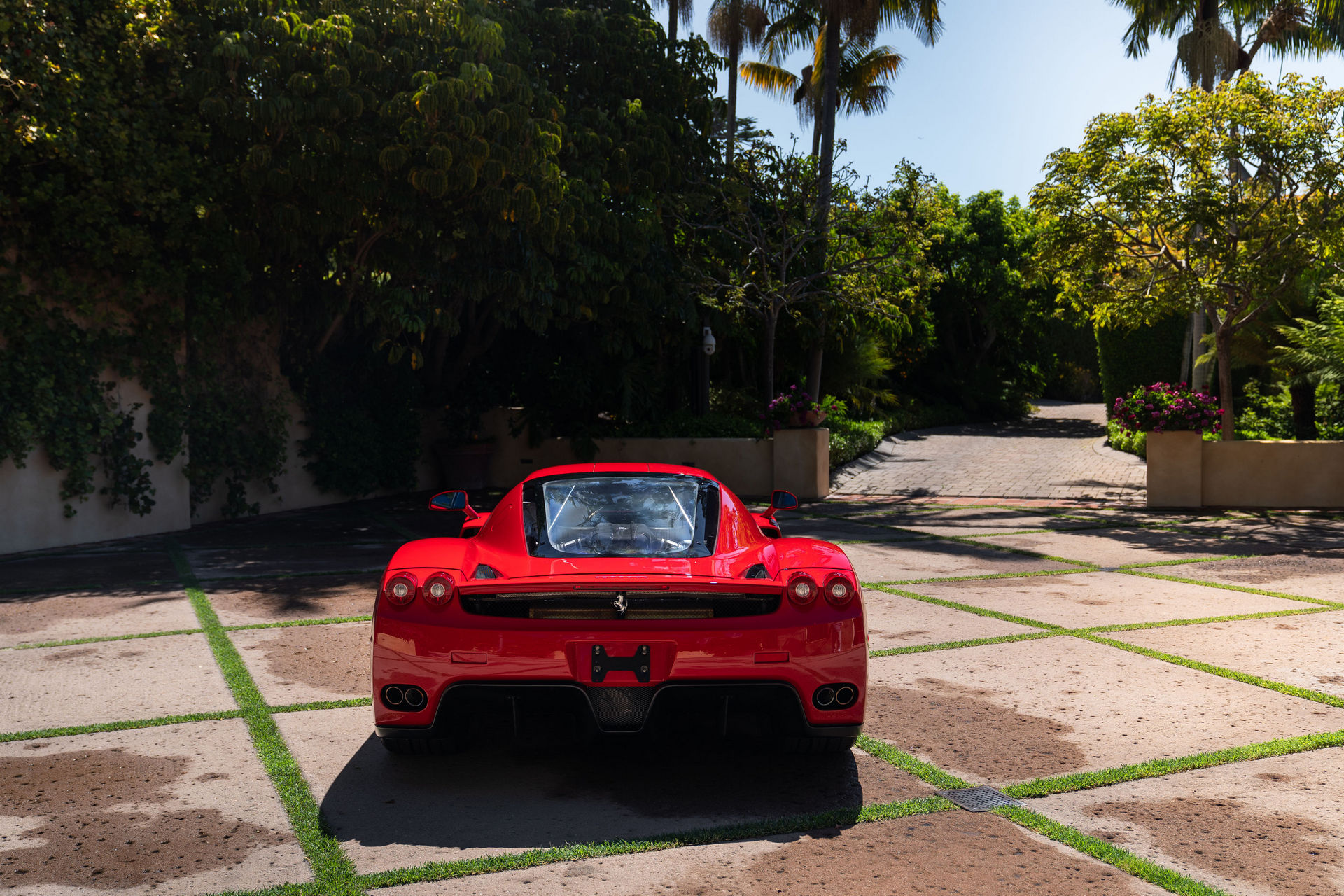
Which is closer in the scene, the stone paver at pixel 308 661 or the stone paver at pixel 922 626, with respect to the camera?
the stone paver at pixel 308 661

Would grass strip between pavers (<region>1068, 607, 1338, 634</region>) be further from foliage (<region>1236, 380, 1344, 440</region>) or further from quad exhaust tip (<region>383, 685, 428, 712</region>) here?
foliage (<region>1236, 380, 1344, 440</region>)

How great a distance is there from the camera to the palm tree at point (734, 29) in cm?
2580

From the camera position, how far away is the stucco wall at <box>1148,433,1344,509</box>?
15.4 m

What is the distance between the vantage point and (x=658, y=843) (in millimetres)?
3672

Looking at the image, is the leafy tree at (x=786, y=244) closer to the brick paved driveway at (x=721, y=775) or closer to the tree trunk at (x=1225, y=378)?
the tree trunk at (x=1225, y=378)

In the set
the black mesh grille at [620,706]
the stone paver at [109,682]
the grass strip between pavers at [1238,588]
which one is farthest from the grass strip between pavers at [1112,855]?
the grass strip between pavers at [1238,588]

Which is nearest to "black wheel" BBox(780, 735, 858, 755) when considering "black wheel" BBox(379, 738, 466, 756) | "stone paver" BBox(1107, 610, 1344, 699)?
"black wheel" BBox(379, 738, 466, 756)

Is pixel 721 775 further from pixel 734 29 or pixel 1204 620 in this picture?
pixel 734 29

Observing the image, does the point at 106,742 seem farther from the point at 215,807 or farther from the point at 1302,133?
the point at 1302,133

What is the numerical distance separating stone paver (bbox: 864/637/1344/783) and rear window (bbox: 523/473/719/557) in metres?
1.28

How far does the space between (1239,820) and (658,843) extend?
208cm

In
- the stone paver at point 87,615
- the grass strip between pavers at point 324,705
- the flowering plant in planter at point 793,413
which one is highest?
the flowering plant in planter at point 793,413

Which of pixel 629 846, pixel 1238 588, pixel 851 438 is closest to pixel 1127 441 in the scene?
pixel 851 438

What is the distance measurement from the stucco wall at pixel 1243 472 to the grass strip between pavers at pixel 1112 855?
13264 millimetres
